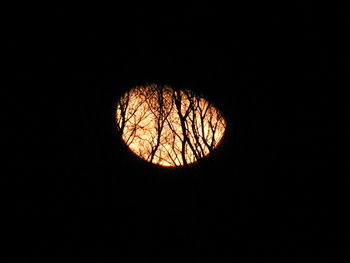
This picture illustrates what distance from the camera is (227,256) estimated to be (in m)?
5.04

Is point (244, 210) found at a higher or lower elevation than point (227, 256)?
higher

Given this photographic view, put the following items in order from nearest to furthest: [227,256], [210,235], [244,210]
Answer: [227,256]
[210,235]
[244,210]

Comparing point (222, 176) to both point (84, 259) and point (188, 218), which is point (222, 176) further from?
point (84, 259)

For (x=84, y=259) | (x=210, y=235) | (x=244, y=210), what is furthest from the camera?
(x=84, y=259)

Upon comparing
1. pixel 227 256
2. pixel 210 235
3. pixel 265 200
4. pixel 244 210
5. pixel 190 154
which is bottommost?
pixel 227 256

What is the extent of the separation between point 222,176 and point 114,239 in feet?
9.63

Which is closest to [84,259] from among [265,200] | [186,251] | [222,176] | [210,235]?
[186,251]

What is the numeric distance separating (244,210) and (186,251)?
149 cm

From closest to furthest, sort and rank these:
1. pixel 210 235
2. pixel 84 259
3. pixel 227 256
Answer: pixel 227 256 → pixel 210 235 → pixel 84 259

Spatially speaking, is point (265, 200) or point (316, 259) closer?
point (316, 259)

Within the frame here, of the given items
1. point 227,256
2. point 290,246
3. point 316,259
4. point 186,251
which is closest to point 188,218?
point 186,251

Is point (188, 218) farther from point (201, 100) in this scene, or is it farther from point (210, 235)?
point (201, 100)

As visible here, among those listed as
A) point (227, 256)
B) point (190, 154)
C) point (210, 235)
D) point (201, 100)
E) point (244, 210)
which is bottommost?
point (227, 256)

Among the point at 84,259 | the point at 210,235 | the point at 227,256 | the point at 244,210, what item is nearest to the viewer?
the point at 227,256
